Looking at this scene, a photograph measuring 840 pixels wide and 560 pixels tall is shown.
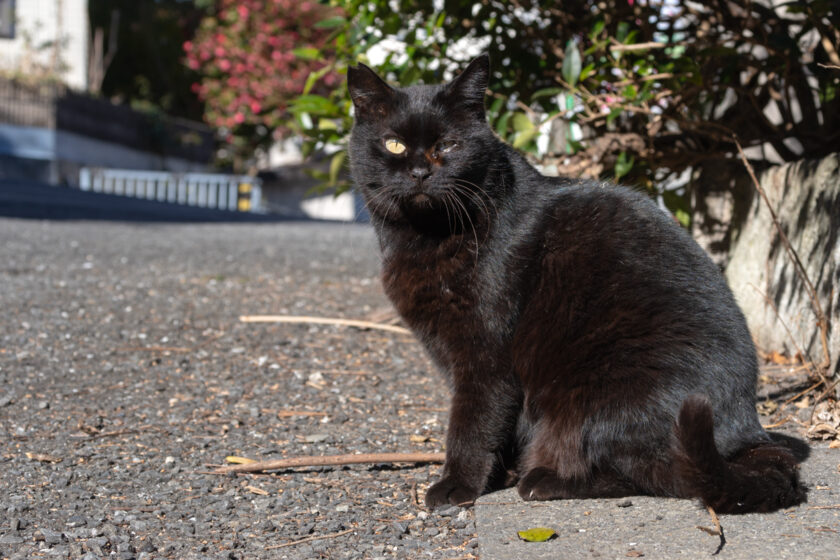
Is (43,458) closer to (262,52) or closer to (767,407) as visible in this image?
(767,407)

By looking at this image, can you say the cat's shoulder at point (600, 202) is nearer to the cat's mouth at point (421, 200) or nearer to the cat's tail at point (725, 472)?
the cat's mouth at point (421, 200)

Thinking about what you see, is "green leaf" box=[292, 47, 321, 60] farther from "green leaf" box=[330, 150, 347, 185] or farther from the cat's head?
the cat's head

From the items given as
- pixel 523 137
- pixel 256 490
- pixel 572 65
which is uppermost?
pixel 572 65

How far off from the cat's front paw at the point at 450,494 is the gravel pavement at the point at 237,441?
0.11 ft

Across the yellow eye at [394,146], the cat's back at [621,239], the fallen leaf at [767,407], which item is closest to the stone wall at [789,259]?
the fallen leaf at [767,407]

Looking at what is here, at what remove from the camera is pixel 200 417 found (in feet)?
10.0

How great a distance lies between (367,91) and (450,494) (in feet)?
4.16

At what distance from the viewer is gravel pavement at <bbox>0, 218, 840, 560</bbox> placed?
2.06 meters

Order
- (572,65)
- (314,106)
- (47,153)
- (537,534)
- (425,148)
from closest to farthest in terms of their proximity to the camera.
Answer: (537,534)
(425,148)
(572,65)
(314,106)
(47,153)

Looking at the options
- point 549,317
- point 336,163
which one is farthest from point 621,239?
point 336,163

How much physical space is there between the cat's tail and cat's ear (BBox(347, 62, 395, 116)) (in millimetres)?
1312

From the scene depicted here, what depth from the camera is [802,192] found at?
3414mm

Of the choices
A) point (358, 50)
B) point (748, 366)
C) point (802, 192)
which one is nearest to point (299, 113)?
point (358, 50)

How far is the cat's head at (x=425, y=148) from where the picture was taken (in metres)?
2.52
